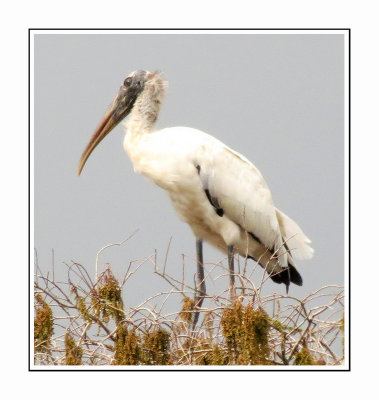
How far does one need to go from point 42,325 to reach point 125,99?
2628 millimetres

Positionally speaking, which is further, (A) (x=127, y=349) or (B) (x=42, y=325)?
(B) (x=42, y=325)

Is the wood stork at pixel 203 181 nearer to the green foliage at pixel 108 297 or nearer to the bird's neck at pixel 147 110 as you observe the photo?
the bird's neck at pixel 147 110

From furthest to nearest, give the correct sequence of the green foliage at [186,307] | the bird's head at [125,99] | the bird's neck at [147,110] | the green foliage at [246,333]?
the bird's head at [125,99], the bird's neck at [147,110], the green foliage at [186,307], the green foliage at [246,333]

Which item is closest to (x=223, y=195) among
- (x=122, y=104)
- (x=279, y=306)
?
(x=122, y=104)

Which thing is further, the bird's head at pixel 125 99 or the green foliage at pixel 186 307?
the bird's head at pixel 125 99

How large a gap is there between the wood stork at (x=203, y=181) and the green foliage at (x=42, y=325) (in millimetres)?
1605

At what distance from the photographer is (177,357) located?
26.9 ft

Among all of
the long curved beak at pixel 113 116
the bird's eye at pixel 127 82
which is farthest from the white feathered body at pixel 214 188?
the bird's eye at pixel 127 82

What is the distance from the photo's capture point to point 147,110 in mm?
10094

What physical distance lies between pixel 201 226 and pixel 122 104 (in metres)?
1.18

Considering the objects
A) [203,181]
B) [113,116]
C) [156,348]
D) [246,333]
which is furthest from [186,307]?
[113,116]

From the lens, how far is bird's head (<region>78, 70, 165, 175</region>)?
1018 centimetres

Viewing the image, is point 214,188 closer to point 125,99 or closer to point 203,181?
point 203,181

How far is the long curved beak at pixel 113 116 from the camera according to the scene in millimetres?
10242
